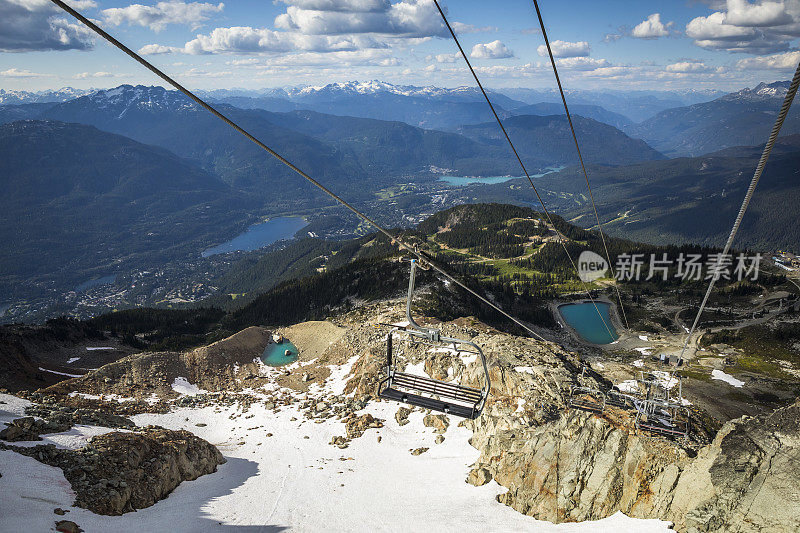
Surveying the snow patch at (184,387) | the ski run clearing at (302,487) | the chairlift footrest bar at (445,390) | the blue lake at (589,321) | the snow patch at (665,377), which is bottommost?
the blue lake at (589,321)

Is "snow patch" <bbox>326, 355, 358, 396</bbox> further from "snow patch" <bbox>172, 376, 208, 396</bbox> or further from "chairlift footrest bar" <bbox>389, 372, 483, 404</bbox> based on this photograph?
"chairlift footrest bar" <bbox>389, 372, 483, 404</bbox>

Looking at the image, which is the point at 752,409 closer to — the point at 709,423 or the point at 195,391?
the point at 709,423

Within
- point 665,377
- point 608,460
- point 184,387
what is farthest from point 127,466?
point 665,377

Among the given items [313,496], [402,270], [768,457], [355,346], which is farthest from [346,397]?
[402,270]

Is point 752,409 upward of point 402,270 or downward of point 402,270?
downward

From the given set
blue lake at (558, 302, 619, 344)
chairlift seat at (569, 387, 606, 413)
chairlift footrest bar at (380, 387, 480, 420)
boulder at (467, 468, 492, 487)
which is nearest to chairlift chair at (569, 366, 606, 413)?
chairlift seat at (569, 387, 606, 413)

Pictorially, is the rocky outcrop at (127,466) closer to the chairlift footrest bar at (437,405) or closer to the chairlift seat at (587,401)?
the chairlift footrest bar at (437,405)

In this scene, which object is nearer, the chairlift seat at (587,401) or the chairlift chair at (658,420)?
the chairlift chair at (658,420)

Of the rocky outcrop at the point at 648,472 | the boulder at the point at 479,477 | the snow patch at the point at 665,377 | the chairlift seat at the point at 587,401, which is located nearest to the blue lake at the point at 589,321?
the snow patch at the point at 665,377
